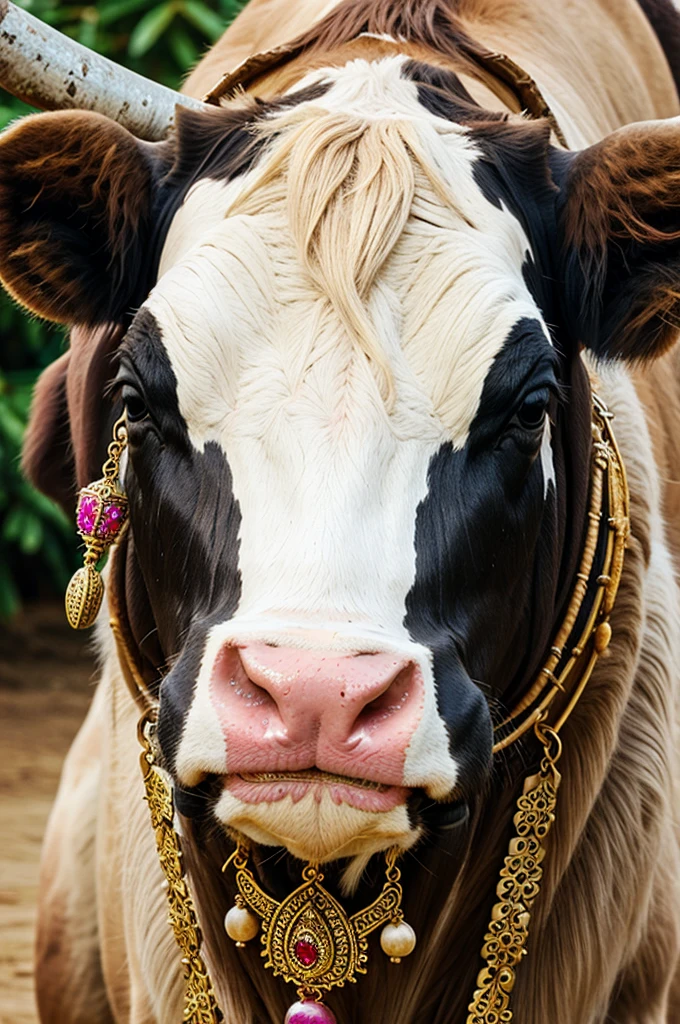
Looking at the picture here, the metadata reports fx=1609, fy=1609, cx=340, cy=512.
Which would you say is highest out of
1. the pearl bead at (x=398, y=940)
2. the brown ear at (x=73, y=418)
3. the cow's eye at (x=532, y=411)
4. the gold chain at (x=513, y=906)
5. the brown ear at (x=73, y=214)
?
the brown ear at (x=73, y=214)

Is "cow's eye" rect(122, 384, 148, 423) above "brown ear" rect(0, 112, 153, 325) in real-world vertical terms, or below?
below

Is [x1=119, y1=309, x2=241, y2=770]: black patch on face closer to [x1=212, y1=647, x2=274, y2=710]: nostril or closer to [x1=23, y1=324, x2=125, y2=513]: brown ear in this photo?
[x1=212, y1=647, x2=274, y2=710]: nostril

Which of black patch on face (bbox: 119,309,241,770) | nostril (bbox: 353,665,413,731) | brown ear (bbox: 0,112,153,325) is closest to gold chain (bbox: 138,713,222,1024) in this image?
black patch on face (bbox: 119,309,241,770)

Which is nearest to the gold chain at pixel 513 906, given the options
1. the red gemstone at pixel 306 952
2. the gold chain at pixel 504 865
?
the gold chain at pixel 504 865

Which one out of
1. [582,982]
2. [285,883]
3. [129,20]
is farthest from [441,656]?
[129,20]

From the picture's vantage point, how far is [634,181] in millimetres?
2430

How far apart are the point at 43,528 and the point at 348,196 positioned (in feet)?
19.8

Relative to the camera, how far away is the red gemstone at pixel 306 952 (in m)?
2.46

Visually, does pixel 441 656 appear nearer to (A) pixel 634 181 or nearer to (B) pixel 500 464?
(B) pixel 500 464

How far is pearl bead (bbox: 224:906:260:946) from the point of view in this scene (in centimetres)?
250

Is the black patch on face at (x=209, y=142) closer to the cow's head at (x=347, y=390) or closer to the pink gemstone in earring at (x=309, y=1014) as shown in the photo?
the cow's head at (x=347, y=390)

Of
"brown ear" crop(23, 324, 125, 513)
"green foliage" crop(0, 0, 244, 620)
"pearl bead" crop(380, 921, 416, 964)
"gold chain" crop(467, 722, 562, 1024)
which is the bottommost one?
"green foliage" crop(0, 0, 244, 620)

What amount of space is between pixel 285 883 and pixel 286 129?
3.78ft

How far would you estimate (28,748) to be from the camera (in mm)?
7211
